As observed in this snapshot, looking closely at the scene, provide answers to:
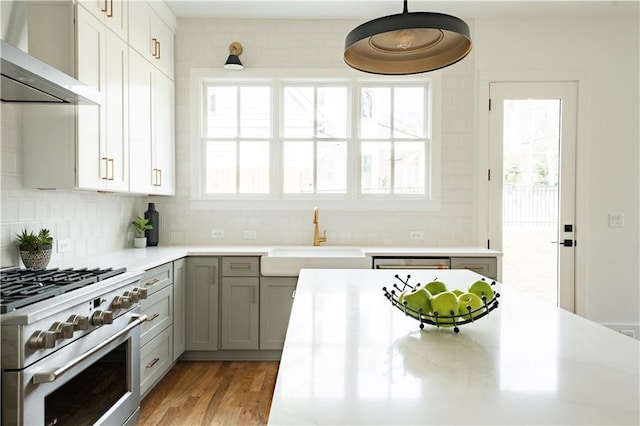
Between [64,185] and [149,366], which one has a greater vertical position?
[64,185]

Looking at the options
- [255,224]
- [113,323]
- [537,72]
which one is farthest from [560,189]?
[113,323]

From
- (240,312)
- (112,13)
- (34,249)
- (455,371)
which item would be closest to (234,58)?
(112,13)

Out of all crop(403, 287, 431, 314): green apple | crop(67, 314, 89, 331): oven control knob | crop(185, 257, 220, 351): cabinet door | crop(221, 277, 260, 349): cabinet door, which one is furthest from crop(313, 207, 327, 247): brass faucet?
crop(403, 287, 431, 314): green apple

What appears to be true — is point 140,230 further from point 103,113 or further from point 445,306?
point 445,306

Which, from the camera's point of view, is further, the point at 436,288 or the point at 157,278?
the point at 157,278

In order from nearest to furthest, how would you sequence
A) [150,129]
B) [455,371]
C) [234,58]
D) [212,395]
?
[455,371] < [212,395] < [150,129] < [234,58]

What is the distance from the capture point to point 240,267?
136 inches

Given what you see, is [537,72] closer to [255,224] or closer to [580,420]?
[255,224]

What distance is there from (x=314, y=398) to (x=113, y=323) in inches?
63.1

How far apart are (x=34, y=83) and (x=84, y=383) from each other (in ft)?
4.20

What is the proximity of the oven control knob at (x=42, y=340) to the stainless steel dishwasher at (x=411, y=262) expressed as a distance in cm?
233

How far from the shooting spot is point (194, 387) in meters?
3.03

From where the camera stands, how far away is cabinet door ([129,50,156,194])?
3.07 m

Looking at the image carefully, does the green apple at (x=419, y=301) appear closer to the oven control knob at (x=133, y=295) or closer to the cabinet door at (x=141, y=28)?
the oven control knob at (x=133, y=295)
